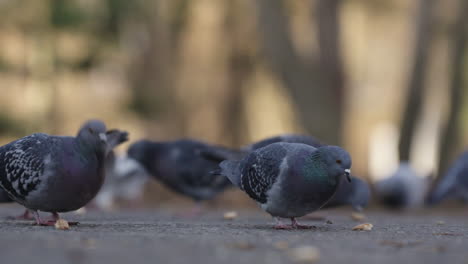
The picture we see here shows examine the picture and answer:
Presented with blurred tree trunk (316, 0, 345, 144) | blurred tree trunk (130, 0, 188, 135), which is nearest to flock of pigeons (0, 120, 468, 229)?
blurred tree trunk (316, 0, 345, 144)

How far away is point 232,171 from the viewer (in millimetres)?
7066

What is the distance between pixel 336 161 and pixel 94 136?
1917mm

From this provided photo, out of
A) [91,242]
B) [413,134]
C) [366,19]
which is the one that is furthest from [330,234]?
[366,19]

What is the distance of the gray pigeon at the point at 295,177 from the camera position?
6055mm

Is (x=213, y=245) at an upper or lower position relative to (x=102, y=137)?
lower

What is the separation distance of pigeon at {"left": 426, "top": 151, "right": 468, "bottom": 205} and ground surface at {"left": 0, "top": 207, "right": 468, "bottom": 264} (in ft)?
16.3

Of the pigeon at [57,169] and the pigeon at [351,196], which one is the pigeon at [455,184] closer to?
the pigeon at [351,196]

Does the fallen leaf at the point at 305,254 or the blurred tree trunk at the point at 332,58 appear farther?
the blurred tree trunk at the point at 332,58

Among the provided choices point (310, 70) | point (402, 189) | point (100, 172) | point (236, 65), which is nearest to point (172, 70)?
point (236, 65)

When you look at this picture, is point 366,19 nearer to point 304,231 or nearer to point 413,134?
point 413,134

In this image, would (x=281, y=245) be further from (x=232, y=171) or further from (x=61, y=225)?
(x=232, y=171)

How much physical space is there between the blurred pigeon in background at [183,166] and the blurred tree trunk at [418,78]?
5833 millimetres

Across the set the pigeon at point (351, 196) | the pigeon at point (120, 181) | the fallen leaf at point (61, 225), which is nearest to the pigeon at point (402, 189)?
the pigeon at point (120, 181)

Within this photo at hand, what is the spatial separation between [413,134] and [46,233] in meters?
10.5
